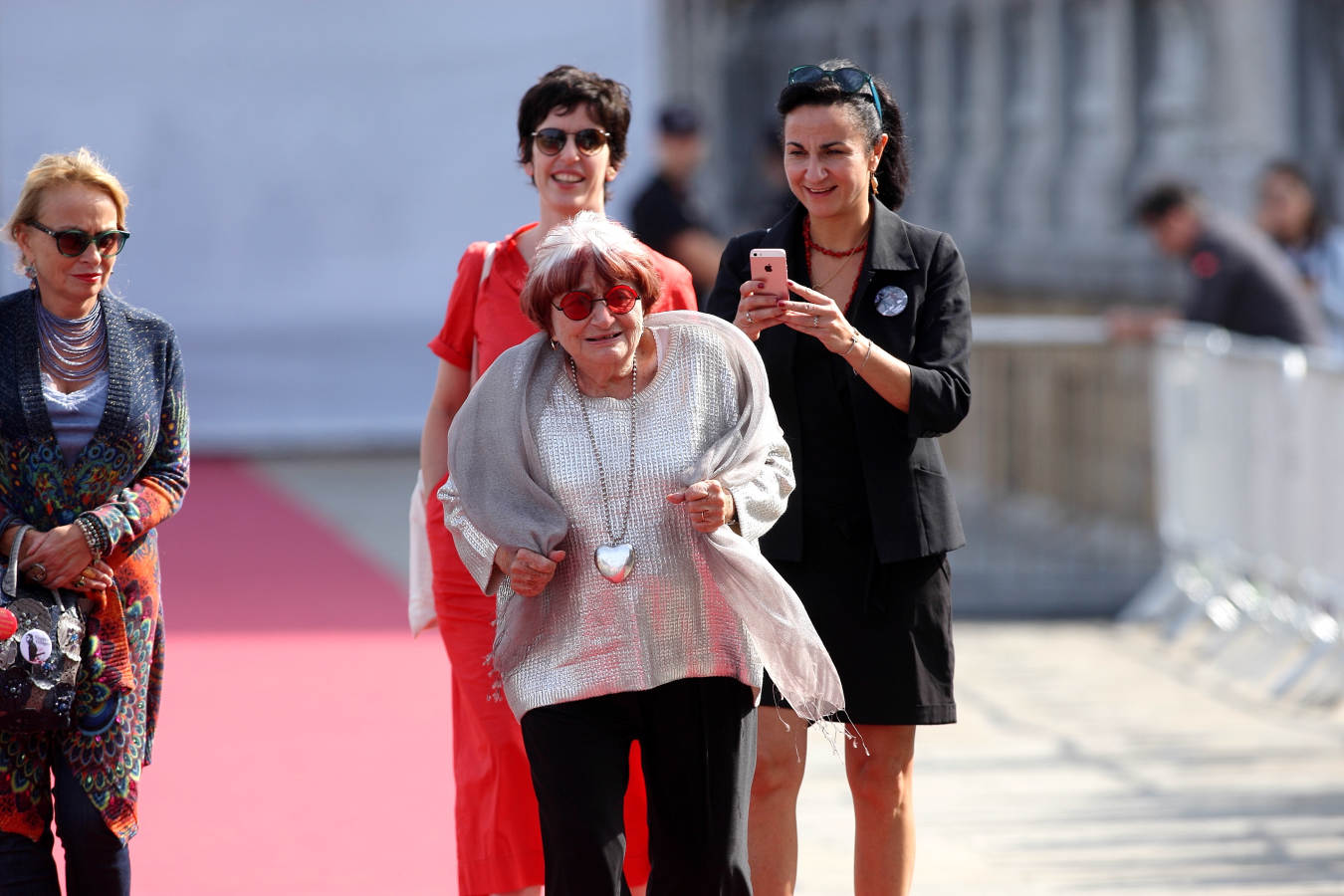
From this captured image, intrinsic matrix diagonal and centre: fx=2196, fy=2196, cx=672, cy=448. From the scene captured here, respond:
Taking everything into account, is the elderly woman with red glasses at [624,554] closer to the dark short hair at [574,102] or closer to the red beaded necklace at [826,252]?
the red beaded necklace at [826,252]

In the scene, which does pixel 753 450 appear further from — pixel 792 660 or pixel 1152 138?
pixel 1152 138

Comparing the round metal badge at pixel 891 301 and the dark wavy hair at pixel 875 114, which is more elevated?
the dark wavy hair at pixel 875 114

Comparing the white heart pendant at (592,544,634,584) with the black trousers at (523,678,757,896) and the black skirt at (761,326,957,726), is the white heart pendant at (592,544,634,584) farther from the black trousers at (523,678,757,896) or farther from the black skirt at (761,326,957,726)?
the black skirt at (761,326,957,726)

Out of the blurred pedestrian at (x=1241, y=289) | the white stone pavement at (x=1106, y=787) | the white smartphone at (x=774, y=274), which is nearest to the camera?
the white smartphone at (x=774, y=274)

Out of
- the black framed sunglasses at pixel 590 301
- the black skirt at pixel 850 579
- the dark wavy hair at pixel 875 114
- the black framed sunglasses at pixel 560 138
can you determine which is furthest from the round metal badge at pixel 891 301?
the black framed sunglasses at pixel 560 138

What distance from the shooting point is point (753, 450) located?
13.4 feet

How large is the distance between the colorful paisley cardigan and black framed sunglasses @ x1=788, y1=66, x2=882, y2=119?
1426 mm

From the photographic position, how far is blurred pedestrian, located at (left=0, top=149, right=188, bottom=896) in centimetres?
438

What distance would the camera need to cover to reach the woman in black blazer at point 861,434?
4480 mm

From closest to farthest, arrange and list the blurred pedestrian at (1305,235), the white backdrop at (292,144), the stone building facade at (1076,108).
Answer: the blurred pedestrian at (1305,235), the white backdrop at (292,144), the stone building facade at (1076,108)

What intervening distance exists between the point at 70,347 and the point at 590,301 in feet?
3.71

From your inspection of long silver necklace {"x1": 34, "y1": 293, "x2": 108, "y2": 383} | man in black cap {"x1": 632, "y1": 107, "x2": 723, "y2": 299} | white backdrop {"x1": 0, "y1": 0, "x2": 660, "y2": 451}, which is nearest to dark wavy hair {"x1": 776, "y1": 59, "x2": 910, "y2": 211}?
long silver necklace {"x1": 34, "y1": 293, "x2": 108, "y2": 383}

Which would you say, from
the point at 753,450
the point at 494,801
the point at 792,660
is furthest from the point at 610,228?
the point at 494,801

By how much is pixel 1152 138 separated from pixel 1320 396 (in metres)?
12.6
